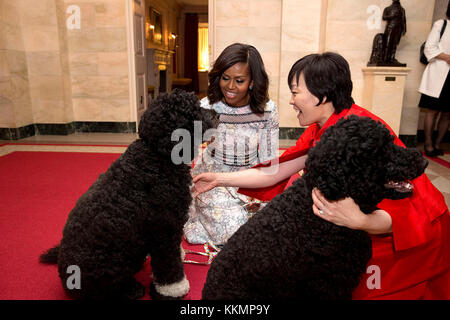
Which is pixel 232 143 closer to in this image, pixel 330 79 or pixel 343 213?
pixel 330 79

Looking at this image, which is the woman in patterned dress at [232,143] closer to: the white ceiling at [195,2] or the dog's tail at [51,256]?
the dog's tail at [51,256]

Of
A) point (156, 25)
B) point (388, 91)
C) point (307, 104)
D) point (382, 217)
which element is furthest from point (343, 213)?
point (156, 25)

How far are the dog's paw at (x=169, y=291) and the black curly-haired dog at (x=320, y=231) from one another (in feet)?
1.74

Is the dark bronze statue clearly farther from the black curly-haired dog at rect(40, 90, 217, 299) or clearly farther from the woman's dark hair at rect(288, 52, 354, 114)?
the black curly-haired dog at rect(40, 90, 217, 299)

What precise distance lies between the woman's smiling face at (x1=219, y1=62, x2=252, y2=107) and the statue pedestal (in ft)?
12.6

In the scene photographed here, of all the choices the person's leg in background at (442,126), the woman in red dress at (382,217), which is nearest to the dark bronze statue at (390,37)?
the person's leg in background at (442,126)

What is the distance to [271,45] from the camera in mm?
5887

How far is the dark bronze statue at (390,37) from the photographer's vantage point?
502 centimetres

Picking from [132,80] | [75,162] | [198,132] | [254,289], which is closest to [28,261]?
[198,132]

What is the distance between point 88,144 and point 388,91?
16.3 feet

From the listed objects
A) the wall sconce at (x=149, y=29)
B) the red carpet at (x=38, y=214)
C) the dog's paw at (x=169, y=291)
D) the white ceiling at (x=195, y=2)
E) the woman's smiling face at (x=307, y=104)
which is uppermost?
the white ceiling at (x=195, y=2)

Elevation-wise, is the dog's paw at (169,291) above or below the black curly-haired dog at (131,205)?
below

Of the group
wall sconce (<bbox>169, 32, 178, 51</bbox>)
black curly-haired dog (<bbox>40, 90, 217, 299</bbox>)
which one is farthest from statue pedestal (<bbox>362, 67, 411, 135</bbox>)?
wall sconce (<bbox>169, 32, 178, 51</bbox>)
